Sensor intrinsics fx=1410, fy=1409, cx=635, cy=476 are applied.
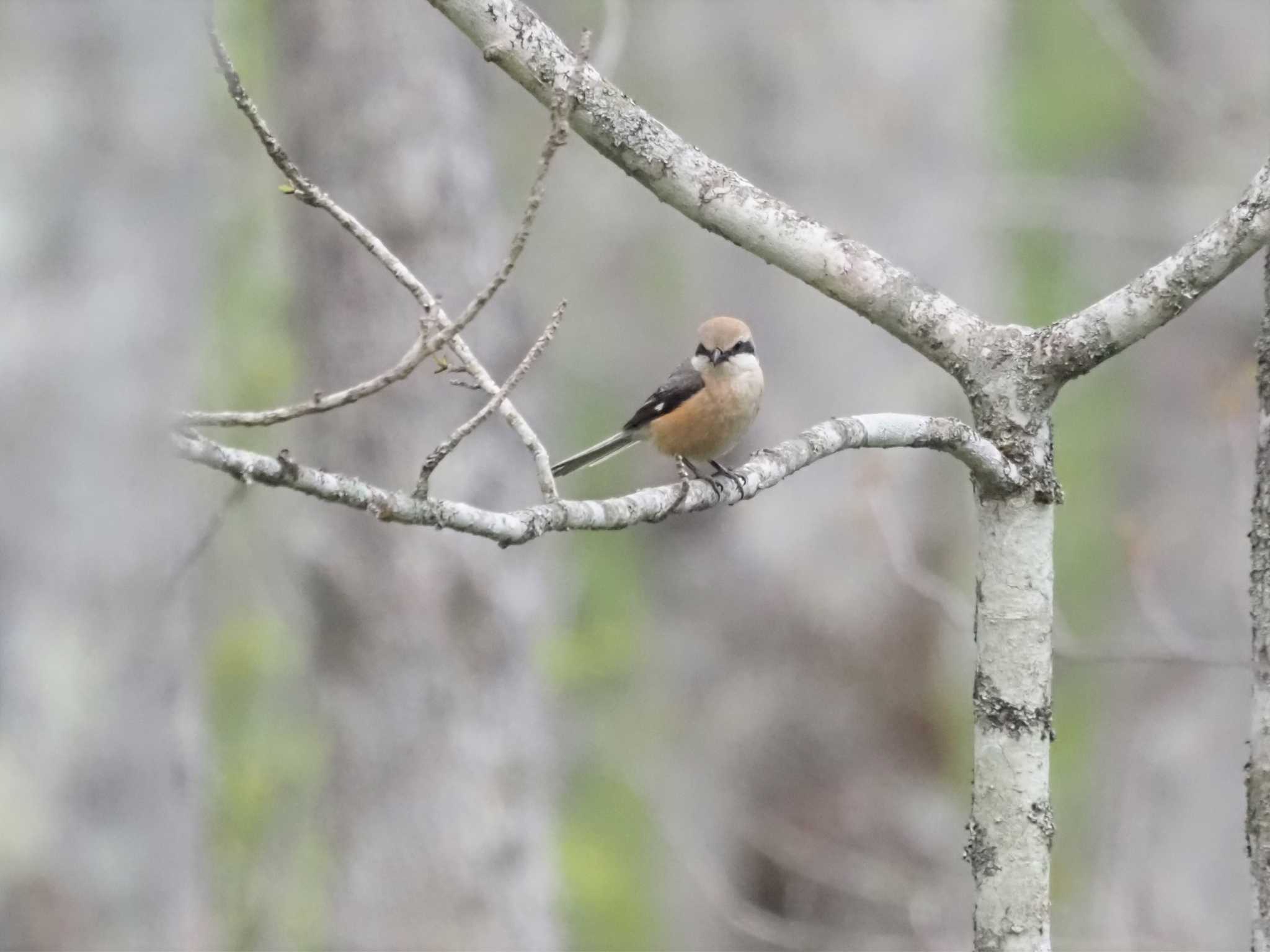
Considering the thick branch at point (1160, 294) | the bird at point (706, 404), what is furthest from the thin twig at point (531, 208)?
the bird at point (706, 404)

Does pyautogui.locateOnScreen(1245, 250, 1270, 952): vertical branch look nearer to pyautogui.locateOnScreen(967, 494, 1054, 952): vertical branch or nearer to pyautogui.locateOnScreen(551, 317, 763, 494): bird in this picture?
pyautogui.locateOnScreen(967, 494, 1054, 952): vertical branch

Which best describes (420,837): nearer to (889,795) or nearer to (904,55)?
(889,795)

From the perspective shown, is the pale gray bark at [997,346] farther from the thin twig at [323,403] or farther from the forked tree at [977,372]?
the thin twig at [323,403]

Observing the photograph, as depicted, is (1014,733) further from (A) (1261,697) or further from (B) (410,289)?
(B) (410,289)

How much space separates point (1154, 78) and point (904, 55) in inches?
104

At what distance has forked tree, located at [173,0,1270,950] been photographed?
276 centimetres

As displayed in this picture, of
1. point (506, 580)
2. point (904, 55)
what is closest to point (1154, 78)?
point (904, 55)

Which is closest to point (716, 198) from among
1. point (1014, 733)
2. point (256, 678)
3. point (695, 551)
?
point (1014, 733)

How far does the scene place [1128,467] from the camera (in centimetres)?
1127

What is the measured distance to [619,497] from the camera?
2.97 metres

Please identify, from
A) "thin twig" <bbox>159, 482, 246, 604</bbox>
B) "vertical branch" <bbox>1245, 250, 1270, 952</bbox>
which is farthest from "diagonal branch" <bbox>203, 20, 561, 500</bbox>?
"vertical branch" <bbox>1245, 250, 1270, 952</bbox>

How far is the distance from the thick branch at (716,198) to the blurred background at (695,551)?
180 cm

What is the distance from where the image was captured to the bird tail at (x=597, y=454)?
473 centimetres

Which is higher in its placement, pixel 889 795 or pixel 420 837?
pixel 889 795
